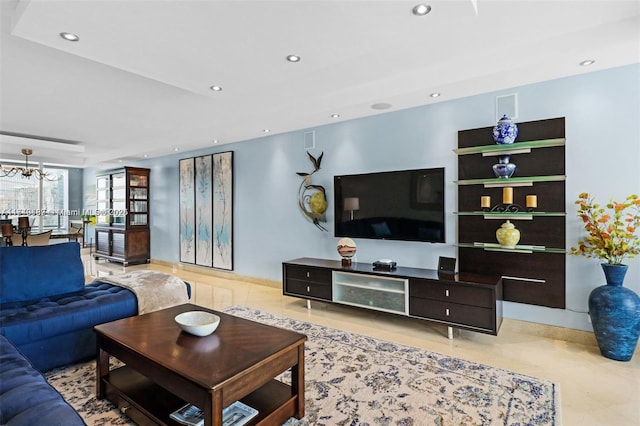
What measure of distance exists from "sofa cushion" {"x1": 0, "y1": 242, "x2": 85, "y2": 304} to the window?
674 centimetres

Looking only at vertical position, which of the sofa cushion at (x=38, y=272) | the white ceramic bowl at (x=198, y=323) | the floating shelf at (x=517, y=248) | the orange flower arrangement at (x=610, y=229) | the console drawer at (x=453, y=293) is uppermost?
the orange flower arrangement at (x=610, y=229)

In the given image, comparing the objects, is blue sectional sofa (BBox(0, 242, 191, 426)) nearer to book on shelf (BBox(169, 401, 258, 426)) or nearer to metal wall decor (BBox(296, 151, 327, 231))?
book on shelf (BBox(169, 401, 258, 426))

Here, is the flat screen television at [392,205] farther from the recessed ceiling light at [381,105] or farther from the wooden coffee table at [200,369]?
the wooden coffee table at [200,369]

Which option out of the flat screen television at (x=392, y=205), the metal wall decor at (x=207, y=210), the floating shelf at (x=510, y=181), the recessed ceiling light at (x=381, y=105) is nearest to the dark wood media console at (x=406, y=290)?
the flat screen television at (x=392, y=205)

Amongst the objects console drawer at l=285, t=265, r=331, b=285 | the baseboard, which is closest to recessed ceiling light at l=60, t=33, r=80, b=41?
console drawer at l=285, t=265, r=331, b=285

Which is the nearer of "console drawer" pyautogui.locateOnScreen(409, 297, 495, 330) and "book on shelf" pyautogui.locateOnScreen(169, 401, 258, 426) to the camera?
"book on shelf" pyautogui.locateOnScreen(169, 401, 258, 426)

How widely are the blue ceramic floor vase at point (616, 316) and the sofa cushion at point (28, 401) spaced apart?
3.51 meters

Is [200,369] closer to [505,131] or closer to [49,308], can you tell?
[49,308]

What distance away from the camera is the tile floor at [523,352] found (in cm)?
→ 212

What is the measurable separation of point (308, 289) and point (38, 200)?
9.25 meters

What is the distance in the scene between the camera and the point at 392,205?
156 inches

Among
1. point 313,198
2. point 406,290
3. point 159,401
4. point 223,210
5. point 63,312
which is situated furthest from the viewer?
point 223,210

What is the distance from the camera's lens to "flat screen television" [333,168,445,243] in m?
3.70

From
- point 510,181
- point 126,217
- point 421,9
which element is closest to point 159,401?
point 421,9
